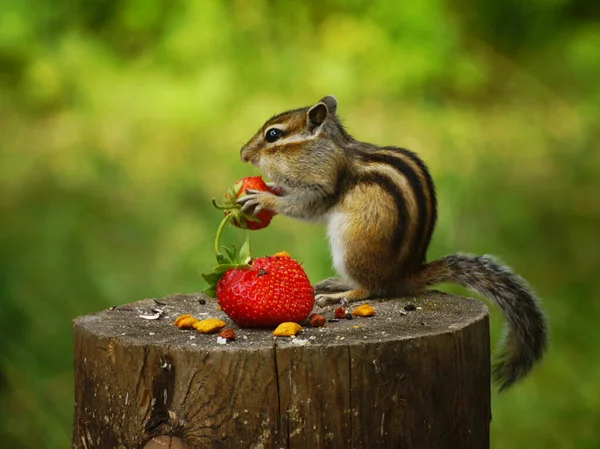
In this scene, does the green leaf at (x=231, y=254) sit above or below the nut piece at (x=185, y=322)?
above

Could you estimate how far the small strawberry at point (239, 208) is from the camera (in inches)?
110

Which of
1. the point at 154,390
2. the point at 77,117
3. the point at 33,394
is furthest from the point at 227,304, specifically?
the point at 77,117

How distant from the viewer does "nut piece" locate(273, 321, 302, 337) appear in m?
2.27

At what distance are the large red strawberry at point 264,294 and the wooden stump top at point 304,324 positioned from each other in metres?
0.04

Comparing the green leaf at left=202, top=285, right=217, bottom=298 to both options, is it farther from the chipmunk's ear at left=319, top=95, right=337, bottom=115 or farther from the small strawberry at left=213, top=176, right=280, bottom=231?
the chipmunk's ear at left=319, top=95, right=337, bottom=115

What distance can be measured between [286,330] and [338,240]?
0.67 metres

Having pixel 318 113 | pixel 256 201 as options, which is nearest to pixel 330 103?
pixel 318 113

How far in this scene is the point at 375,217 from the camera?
2.83 metres

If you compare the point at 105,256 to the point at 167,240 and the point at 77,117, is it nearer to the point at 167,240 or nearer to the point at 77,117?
the point at 167,240

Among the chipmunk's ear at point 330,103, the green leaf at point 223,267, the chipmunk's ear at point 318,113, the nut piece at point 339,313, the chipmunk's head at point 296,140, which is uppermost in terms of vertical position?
the chipmunk's ear at point 330,103

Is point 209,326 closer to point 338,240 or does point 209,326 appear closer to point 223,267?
point 223,267

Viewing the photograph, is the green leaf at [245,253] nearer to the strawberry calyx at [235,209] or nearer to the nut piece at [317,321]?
the nut piece at [317,321]

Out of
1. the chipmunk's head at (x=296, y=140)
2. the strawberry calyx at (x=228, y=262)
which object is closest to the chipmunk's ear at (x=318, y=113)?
the chipmunk's head at (x=296, y=140)

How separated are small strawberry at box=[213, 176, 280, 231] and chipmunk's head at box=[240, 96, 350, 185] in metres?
0.10
